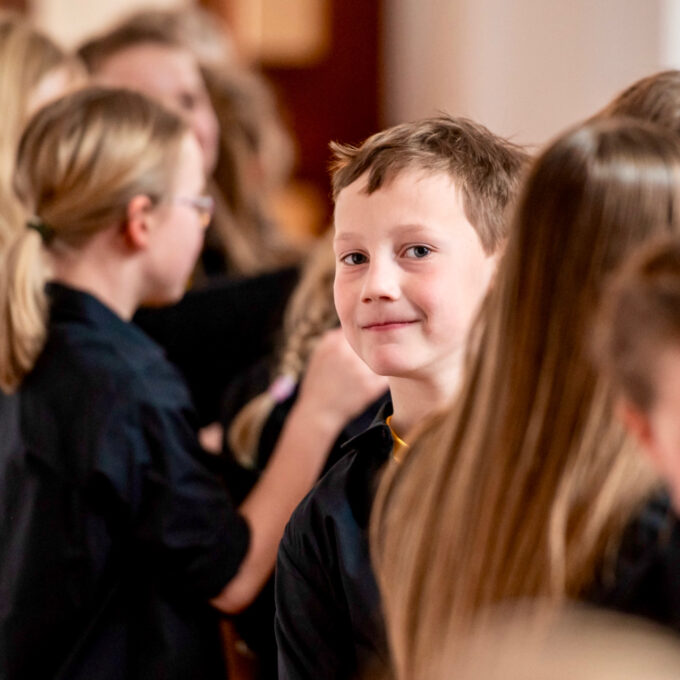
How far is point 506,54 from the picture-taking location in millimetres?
3502

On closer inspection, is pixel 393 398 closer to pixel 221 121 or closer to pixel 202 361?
pixel 202 361

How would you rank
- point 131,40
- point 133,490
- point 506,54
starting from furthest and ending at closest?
1. point 506,54
2. point 131,40
3. point 133,490

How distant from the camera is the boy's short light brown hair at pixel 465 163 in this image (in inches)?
37.2

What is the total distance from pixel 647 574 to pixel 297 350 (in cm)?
89

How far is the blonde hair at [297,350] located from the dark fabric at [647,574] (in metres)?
0.79

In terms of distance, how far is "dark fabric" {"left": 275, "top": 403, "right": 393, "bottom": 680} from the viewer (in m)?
0.93

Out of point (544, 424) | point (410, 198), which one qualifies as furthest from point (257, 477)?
point (544, 424)

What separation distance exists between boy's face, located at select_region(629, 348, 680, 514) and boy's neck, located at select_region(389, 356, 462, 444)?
325mm

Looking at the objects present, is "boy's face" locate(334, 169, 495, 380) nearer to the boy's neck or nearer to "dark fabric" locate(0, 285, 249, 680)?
the boy's neck

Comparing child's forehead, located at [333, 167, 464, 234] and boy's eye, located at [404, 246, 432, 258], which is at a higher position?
child's forehead, located at [333, 167, 464, 234]

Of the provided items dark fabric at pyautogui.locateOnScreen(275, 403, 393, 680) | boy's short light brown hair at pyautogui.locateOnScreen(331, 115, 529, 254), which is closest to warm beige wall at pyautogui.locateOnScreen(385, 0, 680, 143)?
boy's short light brown hair at pyautogui.locateOnScreen(331, 115, 529, 254)

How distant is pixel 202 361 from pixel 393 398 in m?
0.93

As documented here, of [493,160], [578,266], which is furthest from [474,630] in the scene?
[493,160]

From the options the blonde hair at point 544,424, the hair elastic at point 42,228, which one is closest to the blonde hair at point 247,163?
the hair elastic at point 42,228
